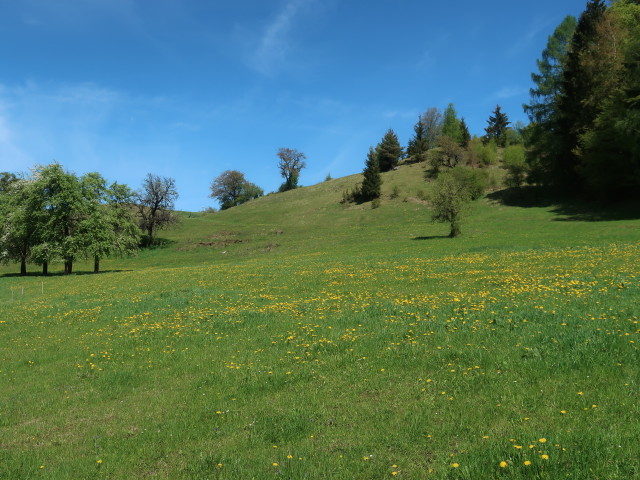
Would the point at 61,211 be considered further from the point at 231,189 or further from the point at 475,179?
the point at 231,189

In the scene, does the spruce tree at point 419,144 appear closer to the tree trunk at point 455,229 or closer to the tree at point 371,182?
the tree at point 371,182

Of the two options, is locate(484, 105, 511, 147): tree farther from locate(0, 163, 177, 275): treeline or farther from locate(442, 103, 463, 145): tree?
locate(0, 163, 177, 275): treeline

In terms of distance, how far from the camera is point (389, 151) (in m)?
125

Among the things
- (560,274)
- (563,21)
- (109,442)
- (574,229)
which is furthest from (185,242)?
(563,21)

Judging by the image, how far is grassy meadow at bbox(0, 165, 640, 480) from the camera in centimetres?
546

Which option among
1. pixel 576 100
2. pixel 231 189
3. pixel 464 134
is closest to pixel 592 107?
pixel 576 100

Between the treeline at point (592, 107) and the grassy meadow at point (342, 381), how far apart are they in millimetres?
44863

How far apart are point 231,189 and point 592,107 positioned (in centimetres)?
13168

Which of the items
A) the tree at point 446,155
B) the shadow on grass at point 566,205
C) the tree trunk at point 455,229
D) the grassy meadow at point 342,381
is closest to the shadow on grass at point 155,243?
the tree trunk at point 455,229

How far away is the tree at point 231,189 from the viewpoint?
16612cm

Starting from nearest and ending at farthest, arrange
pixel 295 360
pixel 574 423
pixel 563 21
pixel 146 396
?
pixel 574 423, pixel 146 396, pixel 295 360, pixel 563 21

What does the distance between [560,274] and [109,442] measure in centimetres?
1907

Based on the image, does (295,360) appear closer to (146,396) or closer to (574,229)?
(146,396)

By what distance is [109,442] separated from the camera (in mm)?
6848
